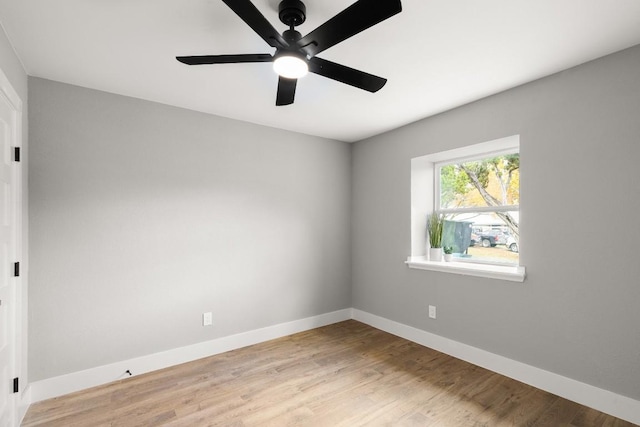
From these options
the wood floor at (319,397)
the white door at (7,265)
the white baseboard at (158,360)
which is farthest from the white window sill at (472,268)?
the white door at (7,265)

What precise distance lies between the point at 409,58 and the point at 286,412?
2.59 m

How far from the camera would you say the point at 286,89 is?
1.98m

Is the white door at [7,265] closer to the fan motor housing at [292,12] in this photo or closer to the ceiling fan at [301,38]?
the ceiling fan at [301,38]

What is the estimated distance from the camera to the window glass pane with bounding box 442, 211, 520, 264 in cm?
295

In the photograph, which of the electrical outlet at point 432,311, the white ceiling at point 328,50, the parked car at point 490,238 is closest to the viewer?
the white ceiling at point 328,50

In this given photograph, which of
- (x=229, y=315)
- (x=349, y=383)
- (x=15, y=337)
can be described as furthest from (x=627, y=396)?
(x=15, y=337)

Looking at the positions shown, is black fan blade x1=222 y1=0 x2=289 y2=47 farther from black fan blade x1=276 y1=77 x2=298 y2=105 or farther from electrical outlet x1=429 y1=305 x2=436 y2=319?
A: electrical outlet x1=429 y1=305 x2=436 y2=319

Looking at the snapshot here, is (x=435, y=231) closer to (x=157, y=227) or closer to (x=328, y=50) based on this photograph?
(x=328, y=50)

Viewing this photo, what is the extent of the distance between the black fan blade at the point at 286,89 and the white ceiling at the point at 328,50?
291 millimetres

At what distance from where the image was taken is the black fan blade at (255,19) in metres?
1.26

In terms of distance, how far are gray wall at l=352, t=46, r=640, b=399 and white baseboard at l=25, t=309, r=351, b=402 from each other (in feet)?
5.42

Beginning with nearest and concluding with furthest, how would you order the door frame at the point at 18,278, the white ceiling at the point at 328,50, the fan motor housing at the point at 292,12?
the fan motor housing at the point at 292,12
the white ceiling at the point at 328,50
the door frame at the point at 18,278

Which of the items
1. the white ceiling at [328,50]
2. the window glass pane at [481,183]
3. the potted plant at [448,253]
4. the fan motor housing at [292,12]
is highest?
the white ceiling at [328,50]

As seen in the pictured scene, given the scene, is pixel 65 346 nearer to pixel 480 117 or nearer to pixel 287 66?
pixel 287 66
